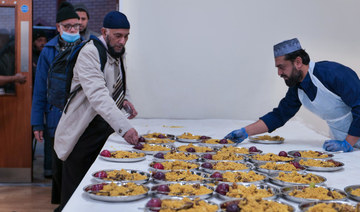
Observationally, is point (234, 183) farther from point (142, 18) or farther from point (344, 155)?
point (142, 18)

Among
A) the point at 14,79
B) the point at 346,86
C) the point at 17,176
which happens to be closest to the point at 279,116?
the point at 346,86

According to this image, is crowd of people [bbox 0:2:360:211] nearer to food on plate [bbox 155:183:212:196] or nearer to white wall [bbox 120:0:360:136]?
food on plate [bbox 155:183:212:196]

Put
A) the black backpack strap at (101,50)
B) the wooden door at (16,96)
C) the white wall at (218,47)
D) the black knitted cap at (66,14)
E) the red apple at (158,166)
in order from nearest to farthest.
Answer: the red apple at (158,166)
the black backpack strap at (101,50)
the black knitted cap at (66,14)
the white wall at (218,47)
the wooden door at (16,96)

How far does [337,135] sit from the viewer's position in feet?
9.99

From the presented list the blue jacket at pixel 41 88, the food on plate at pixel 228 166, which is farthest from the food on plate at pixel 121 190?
the blue jacket at pixel 41 88

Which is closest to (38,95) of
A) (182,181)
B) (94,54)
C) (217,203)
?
(94,54)

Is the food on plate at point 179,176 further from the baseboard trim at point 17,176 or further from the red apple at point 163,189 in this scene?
the baseboard trim at point 17,176

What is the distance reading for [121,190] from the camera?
1520 mm

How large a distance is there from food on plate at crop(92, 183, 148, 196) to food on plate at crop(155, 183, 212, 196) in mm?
64

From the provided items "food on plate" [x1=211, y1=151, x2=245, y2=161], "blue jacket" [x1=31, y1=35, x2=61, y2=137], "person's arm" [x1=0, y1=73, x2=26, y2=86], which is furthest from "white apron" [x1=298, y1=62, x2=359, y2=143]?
"person's arm" [x1=0, y1=73, x2=26, y2=86]

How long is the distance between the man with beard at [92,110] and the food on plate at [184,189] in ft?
3.26

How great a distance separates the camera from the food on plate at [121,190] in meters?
1.50

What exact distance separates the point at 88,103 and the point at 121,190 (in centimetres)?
119

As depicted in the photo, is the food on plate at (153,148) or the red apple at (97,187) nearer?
the red apple at (97,187)
